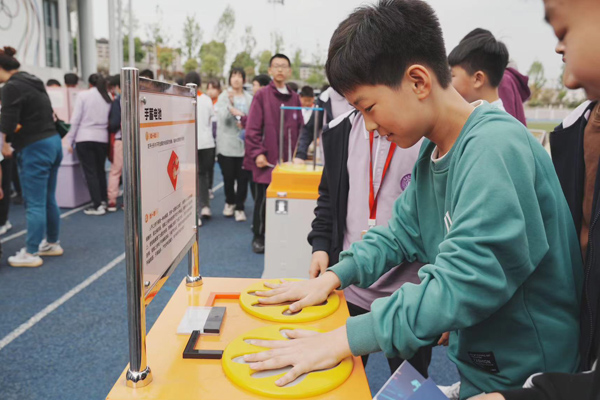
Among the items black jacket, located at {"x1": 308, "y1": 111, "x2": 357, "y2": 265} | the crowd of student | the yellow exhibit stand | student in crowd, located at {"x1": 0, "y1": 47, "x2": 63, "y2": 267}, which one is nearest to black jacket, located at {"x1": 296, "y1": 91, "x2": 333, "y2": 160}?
the yellow exhibit stand

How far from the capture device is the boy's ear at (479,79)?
7.26ft

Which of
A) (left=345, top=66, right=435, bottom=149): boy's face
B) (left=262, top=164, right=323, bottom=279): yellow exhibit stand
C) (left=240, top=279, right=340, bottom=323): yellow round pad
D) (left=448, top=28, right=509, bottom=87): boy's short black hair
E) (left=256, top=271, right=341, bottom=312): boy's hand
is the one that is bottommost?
(left=262, top=164, right=323, bottom=279): yellow exhibit stand

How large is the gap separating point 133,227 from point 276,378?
0.36 m

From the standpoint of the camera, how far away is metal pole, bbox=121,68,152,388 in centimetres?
74

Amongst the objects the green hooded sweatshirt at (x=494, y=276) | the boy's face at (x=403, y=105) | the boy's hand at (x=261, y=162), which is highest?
the boy's face at (x=403, y=105)

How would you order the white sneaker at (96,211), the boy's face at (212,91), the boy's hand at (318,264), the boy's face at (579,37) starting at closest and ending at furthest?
the boy's face at (579,37)
the boy's hand at (318,264)
the white sneaker at (96,211)
the boy's face at (212,91)

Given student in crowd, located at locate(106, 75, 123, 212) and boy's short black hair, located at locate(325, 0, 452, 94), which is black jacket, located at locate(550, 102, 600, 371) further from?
student in crowd, located at locate(106, 75, 123, 212)

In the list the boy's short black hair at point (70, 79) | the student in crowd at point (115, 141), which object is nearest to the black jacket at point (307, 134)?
the student in crowd at point (115, 141)

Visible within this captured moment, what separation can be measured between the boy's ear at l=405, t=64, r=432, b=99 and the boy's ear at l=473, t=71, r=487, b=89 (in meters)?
1.42

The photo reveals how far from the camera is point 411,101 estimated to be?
95 centimetres

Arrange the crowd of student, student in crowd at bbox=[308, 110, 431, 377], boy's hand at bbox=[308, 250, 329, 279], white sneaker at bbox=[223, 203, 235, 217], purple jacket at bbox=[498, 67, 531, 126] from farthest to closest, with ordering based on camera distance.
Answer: white sneaker at bbox=[223, 203, 235, 217]
purple jacket at bbox=[498, 67, 531, 126]
student in crowd at bbox=[308, 110, 431, 377]
boy's hand at bbox=[308, 250, 329, 279]
the crowd of student

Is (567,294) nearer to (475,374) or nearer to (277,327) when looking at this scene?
(475,374)

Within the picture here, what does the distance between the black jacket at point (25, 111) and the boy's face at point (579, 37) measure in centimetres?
398

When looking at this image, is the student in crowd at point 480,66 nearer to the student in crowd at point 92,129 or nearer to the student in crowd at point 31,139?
the student in crowd at point 31,139
